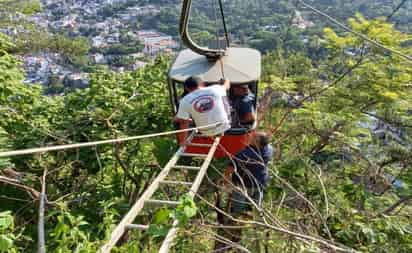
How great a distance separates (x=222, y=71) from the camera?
4773 millimetres

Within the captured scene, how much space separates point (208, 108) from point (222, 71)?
0.80 meters

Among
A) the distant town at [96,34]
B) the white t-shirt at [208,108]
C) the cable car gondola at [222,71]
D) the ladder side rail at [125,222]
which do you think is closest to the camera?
the ladder side rail at [125,222]

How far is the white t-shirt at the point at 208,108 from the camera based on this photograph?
4.11 metres

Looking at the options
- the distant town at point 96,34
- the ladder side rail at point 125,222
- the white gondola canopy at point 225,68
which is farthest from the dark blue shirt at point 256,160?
the distant town at point 96,34

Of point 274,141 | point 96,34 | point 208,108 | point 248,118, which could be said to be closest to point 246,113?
point 248,118

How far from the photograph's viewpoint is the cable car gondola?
4.66 meters

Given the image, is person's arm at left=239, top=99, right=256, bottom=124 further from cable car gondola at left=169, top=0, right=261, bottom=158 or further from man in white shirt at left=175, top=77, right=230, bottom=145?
man in white shirt at left=175, top=77, right=230, bottom=145

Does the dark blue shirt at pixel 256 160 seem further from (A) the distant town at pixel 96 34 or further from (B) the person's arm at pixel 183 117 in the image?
(A) the distant town at pixel 96 34

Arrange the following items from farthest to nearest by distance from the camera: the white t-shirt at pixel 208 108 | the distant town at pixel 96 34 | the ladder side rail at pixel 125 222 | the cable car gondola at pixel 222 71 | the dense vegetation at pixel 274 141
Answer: the distant town at pixel 96 34 → the cable car gondola at pixel 222 71 → the dense vegetation at pixel 274 141 → the white t-shirt at pixel 208 108 → the ladder side rail at pixel 125 222

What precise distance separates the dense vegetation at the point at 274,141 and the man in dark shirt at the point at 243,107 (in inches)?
20.3

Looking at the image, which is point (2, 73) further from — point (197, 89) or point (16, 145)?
point (197, 89)

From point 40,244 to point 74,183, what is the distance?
343 centimetres

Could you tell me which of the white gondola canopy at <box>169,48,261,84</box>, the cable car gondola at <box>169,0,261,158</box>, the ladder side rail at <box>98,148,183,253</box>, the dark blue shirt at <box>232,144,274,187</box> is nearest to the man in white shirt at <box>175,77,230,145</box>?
the cable car gondola at <box>169,0,261,158</box>

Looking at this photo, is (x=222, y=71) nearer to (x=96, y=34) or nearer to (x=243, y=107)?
(x=243, y=107)
